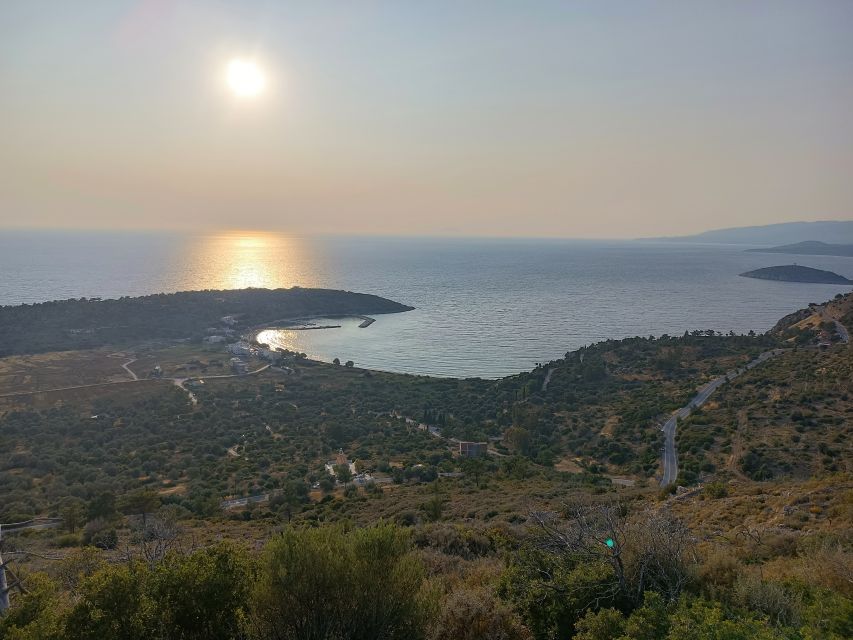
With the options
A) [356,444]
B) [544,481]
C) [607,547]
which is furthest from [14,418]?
[607,547]

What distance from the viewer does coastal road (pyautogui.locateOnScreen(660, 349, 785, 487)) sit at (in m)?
23.3

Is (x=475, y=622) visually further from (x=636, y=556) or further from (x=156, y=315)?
(x=156, y=315)

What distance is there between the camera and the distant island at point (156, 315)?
190 ft

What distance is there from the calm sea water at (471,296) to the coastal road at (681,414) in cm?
2064

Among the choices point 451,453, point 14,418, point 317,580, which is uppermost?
point 317,580

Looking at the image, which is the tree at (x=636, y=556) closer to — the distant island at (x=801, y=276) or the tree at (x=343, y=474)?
the tree at (x=343, y=474)

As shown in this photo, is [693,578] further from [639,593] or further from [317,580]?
[317,580]

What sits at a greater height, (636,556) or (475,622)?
(636,556)

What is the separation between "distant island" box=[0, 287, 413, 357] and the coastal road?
55543mm

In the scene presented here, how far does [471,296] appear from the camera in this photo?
10994 cm

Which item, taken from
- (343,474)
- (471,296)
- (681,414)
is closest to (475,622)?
(343,474)

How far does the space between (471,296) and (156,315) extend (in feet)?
206

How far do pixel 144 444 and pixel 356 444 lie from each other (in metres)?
12.7

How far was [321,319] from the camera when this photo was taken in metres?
82.8
